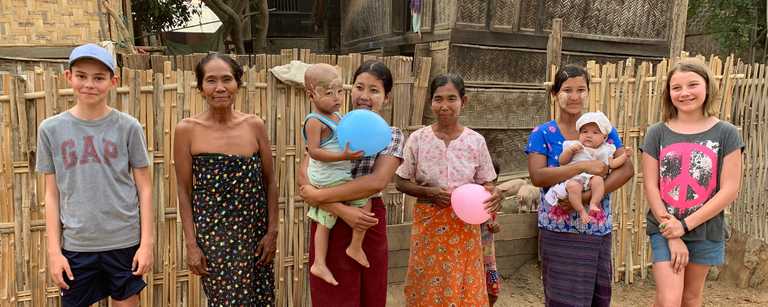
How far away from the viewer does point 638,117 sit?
442cm

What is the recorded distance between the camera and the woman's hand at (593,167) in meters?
2.56

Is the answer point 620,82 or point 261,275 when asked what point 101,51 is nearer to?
point 261,275

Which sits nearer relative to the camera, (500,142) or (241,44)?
(500,142)

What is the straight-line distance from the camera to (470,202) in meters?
2.53

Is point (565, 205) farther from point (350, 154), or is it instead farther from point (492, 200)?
point (350, 154)

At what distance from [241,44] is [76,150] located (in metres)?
7.84

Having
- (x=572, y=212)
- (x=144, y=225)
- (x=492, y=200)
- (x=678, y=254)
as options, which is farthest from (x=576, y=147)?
(x=144, y=225)

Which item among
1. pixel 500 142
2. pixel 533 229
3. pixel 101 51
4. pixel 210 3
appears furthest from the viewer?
pixel 210 3

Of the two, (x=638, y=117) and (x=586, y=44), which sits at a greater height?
(x=586, y=44)

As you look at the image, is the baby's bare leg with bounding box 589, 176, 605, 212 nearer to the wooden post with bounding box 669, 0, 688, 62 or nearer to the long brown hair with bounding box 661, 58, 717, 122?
the long brown hair with bounding box 661, 58, 717, 122

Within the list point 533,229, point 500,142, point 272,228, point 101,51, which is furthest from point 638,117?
point 101,51

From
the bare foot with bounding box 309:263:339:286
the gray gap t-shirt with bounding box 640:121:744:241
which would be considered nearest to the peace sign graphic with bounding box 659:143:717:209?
the gray gap t-shirt with bounding box 640:121:744:241

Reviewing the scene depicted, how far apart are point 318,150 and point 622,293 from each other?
3.53 metres

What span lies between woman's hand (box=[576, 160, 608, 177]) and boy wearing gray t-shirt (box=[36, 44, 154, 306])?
2.09 metres
